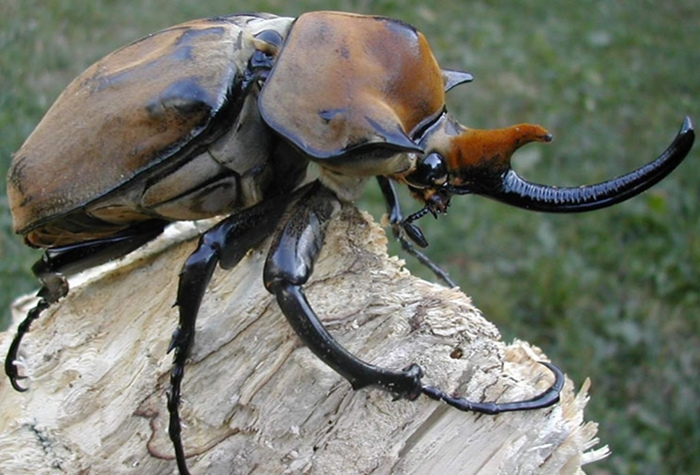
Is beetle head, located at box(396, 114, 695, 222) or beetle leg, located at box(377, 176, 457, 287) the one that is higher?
beetle head, located at box(396, 114, 695, 222)

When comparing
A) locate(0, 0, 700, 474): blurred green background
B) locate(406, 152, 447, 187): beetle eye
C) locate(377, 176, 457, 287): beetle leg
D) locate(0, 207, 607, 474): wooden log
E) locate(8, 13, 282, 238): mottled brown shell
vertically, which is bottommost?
locate(0, 0, 700, 474): blurred green background

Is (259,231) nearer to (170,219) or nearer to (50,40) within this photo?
(170,219)

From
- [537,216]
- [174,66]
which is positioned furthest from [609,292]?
[174,66]

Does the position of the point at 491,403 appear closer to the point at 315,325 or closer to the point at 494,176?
the point at 315,325

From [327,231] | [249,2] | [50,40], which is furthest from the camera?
[249,2]

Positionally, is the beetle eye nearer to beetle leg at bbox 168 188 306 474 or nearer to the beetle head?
the beetle head

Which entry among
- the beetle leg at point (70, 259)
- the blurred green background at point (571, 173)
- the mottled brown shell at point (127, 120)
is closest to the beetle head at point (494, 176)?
the mottled brown shell at point (127, 120)

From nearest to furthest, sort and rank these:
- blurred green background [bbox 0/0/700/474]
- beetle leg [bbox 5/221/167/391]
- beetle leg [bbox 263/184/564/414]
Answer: beetle leg [bbox 263/184/564/414], beetle leg [bbox 5/221/167/391], blurred green background [bbox 0/0/700/474]

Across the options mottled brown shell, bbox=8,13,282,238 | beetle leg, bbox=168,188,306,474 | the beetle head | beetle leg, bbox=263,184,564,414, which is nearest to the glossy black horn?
the beetle head

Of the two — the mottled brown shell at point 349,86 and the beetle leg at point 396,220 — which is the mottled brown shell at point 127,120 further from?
the beetle leg at point 396,220
